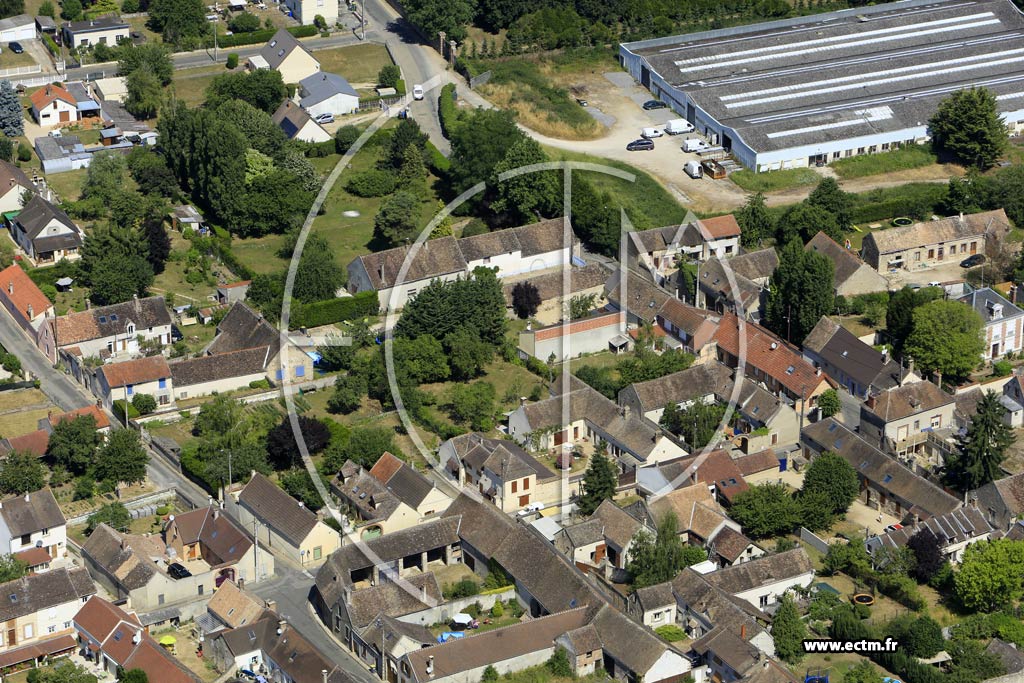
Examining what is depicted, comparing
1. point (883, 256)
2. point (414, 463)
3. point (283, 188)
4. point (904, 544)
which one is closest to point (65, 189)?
point (283, 188)

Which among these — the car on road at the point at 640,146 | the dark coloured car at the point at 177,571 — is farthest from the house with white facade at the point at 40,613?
the car on road at the point at 640,146

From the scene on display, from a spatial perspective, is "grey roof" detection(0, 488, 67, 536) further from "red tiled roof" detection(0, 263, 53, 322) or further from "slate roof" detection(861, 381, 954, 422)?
"slate roof" detection(861, 381, 954, 422)

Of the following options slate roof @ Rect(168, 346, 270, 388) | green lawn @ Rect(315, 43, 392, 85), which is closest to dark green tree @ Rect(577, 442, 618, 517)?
slate roof @ Rect(168, 346, 270, 388)

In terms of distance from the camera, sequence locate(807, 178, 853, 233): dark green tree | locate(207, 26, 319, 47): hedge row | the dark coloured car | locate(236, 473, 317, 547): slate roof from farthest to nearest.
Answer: locate(207, 26, 319, 47): hedge row, locate(807, 178, 853, 233): dark green tree, locate(236, 473, 317, 547): slate roof, the dark coloured car

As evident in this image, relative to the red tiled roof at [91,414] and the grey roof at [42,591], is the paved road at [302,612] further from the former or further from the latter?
the red tiled roof at [91,414]

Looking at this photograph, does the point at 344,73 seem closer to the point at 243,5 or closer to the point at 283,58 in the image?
the point at 283,58

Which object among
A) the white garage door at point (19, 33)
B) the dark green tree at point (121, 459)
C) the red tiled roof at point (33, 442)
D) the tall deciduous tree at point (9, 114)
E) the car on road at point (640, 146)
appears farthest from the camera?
the white garage door at point (19, 33)
